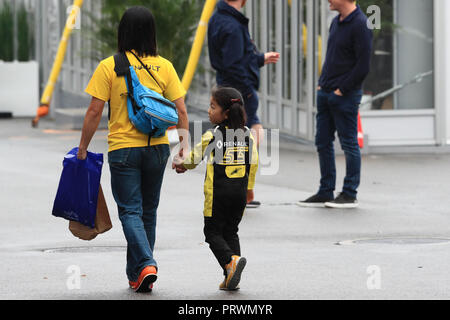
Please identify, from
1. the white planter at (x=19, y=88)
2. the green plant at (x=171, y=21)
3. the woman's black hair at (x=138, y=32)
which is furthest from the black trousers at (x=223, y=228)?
the white planter at (x=19, y=88)

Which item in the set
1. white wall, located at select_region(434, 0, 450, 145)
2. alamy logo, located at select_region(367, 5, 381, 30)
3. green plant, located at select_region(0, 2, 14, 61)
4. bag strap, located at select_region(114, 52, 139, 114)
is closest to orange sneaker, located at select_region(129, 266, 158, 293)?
bag strap, located at select_region(114, 52, 139, 114)

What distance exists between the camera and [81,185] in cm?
697

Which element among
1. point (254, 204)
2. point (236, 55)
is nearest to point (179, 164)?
point (236, 55)

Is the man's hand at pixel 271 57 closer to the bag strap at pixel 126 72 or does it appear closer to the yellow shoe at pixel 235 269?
the bag strap at pixel 126 72

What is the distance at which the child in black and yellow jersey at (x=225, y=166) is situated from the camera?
267 inches

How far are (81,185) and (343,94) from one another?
3975mm

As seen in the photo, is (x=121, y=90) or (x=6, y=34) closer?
(x=121, y=90)

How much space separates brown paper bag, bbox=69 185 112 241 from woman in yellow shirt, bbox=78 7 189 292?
24 cm

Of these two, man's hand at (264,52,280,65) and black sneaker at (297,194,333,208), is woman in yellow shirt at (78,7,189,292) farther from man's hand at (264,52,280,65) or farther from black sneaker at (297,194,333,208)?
black sneaker at (297,194,333,208)

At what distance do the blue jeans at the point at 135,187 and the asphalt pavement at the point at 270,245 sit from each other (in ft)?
0.68

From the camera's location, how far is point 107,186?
41.0 ft

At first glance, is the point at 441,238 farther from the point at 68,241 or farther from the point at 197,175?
the point at 197,175

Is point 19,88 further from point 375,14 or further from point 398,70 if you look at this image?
point 375,14
